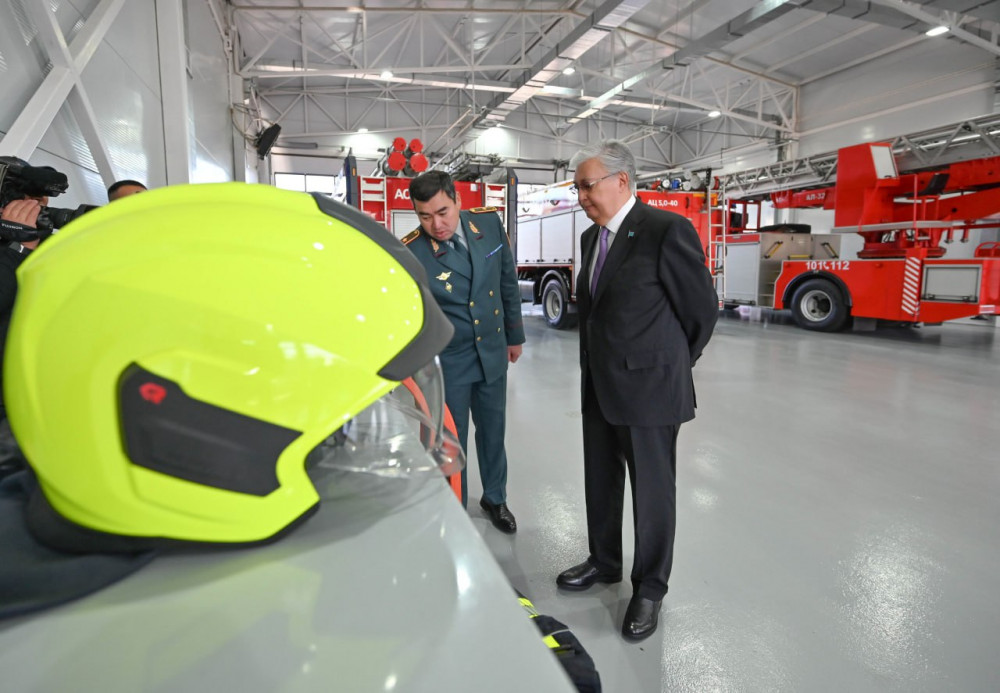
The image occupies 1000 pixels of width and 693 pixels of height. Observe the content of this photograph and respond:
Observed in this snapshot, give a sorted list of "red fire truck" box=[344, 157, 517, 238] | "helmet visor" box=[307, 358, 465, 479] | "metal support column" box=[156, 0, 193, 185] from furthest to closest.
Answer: "red fire truck" box=[344, 157, 517, 238] < "metal support column" box=[156, 0, 193, 185] < "helmet visor" box=[307, 358, 465, 479]

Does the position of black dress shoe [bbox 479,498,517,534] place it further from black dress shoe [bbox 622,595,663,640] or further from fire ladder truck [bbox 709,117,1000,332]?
fire ladder truck [bbox 709,117,1000,332]

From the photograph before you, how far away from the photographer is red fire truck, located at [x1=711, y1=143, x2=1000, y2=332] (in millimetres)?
6566

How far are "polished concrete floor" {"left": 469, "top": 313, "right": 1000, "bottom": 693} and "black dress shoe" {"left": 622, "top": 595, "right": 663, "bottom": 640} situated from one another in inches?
1.4

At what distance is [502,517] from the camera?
2.36 metres

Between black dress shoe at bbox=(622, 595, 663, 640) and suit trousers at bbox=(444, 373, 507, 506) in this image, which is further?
suit trousers at bbox=(444, 373, 507, 506)

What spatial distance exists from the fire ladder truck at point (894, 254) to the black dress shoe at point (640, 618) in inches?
278

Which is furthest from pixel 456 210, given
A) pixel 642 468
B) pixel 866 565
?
pixel 866 565

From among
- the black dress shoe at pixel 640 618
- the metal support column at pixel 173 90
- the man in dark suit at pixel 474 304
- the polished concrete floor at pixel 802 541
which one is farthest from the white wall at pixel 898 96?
the black dress shoe at pixel 640 618

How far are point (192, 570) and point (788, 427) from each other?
3.88m

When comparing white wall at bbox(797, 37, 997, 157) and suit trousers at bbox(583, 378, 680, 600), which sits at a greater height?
white wall at bbox(797, 37, 997, 157)

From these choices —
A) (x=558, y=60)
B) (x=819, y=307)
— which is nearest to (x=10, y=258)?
(x=819, y=307)

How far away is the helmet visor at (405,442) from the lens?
31.7 inches

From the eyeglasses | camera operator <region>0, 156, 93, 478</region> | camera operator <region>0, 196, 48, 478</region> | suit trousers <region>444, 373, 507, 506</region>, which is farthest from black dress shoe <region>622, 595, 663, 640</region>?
camera operator <region>0, 156, 93, 478</region>

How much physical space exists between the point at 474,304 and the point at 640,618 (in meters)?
1.30
